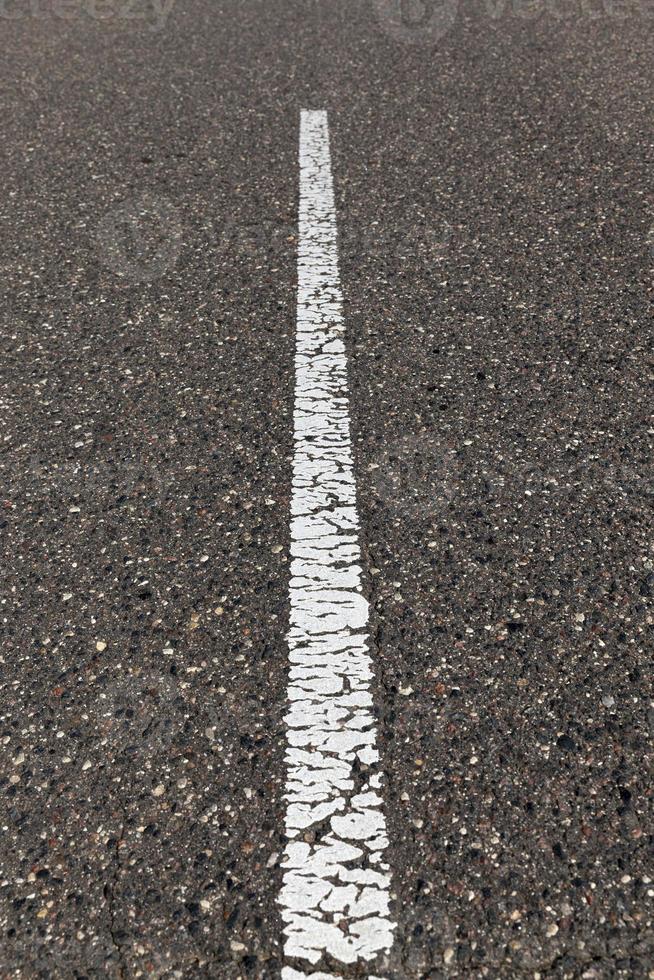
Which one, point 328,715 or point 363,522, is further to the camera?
point 363,522

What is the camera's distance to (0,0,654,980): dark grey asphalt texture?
186 cm

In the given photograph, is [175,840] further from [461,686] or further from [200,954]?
[461,686]

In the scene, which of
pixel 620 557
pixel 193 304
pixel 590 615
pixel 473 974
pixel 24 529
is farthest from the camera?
pixel 193 304

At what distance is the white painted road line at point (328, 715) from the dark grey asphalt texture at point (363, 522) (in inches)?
1.6

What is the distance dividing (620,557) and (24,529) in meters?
1.51

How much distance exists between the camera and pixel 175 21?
6.75m

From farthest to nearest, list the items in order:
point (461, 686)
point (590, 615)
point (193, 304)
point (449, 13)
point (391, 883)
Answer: point (449, 13) → point (193, 304) → point (590, 615) → point (461, 686) → point (391, 883)

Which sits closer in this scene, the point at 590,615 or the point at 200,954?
the point at 200,954

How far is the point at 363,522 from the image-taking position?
2.67 meters

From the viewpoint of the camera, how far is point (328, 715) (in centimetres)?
217

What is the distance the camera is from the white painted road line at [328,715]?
181cm

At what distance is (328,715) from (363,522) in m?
0.64

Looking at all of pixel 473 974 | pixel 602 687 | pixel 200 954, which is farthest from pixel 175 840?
pixel 602 687

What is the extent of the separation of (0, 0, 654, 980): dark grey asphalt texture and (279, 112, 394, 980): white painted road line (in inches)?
1.6
